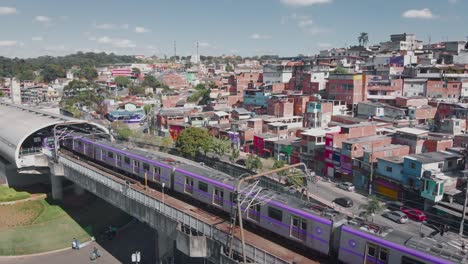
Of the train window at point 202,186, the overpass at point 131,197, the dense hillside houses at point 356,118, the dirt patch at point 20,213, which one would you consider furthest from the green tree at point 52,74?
the train window at point 202,186

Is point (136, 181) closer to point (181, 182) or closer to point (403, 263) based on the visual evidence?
point (181, 182)

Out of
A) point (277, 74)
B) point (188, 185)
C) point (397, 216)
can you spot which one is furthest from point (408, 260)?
point (277, 74)

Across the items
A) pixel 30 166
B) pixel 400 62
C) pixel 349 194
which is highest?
pixel 400 62

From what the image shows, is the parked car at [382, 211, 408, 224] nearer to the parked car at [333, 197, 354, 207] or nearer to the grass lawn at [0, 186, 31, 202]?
the parked car at [333, 197, 354, 207]

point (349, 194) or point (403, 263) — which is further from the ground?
point (403, 263)

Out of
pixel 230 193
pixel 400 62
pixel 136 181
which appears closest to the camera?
pixel 230 193

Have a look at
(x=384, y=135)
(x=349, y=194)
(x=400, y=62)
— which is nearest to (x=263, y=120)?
(x=384, y=135)

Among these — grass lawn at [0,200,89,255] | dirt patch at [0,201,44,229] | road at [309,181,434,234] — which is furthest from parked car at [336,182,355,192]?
dirt patch at [0,201,44,229]

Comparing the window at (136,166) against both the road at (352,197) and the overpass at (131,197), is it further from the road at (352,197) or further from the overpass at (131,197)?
the road at (352,197)

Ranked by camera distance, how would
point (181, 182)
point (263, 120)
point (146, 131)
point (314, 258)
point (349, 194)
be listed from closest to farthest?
point (314, 258) → point (181, 182) → point (349, 194) → point (263, 120) → point (146, 131)
